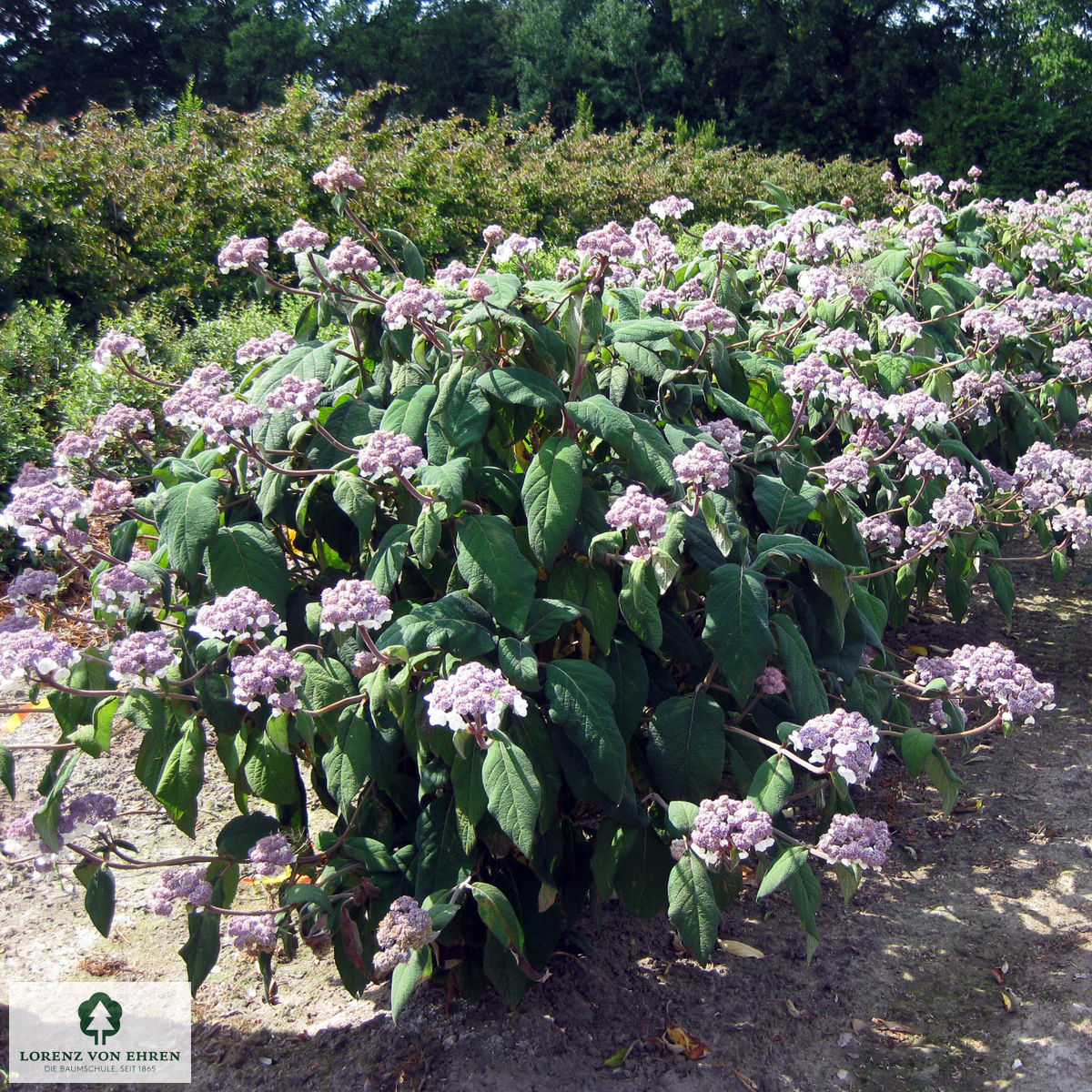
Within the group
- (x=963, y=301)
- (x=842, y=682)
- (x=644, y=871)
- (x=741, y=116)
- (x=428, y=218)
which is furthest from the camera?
(x=741, y=116)

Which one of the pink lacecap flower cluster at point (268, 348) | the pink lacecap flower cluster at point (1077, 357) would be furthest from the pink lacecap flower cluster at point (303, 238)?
the pink lacecap flower cluster at point (1077, 357)

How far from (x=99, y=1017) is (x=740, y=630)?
168cm

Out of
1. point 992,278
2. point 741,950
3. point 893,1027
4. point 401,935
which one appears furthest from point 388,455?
point 992,278

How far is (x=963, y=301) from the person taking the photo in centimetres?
453

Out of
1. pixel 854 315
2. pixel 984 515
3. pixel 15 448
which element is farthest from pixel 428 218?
pixel 984 515

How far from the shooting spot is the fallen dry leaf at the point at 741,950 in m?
2.61

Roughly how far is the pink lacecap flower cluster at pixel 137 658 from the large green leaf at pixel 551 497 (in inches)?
28.5

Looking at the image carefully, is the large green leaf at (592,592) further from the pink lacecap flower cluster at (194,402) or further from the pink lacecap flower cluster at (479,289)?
the pink lacecap flower cluster at (194,402)

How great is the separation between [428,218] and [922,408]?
5387mm

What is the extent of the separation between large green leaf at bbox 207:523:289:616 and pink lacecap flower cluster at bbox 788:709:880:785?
107 cm

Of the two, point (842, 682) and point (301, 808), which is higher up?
point (842, 682)

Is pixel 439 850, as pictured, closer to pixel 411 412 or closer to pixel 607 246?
pixel 411 412

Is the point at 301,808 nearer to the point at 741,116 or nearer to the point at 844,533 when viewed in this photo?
the point at 844,533

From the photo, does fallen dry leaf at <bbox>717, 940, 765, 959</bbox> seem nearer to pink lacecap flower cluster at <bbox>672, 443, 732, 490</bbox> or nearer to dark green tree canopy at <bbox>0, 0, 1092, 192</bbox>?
pink lacecap flower cluster at <bbox>672, 443, 732, 490</bbox>
